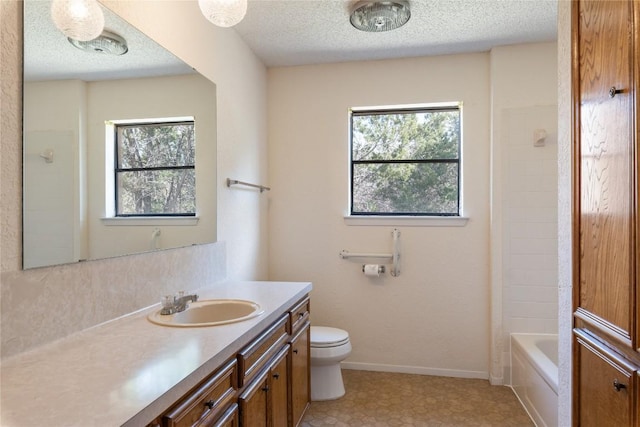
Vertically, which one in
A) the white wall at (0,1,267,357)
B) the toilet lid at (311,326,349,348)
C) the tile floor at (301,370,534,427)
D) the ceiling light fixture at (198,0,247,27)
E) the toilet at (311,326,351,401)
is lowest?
the tile floor at (301,370,534,427)

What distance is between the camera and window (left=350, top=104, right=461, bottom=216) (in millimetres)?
3107

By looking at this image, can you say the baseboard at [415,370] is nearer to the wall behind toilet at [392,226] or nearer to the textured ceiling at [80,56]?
the wall behind toilet at [392,226]

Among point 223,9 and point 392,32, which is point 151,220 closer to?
point 223,9

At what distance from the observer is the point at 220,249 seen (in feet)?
7.73

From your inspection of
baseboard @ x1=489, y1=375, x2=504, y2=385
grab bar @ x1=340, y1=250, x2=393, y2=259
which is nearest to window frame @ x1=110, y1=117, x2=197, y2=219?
grab bar @ x1=340, y1=250, x2=393, y2=259

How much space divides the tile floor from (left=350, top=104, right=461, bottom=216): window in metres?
1.34

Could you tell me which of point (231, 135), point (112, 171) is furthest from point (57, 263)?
point (231, 135)

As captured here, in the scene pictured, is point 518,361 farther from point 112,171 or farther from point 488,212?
point 112,171

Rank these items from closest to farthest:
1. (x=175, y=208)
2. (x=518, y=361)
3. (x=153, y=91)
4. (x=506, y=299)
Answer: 1. (x=153, y=91)
2. (x=175, y=208)
3. (x=518, y=361)
4. (x=506, y=299)

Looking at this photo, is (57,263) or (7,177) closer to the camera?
(7,177)

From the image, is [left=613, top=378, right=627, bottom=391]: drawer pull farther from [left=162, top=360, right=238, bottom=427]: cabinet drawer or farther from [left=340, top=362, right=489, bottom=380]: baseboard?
[left=340, top=362, right=489, bottom=380]: baseboard

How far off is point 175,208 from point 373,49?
78.9 inches

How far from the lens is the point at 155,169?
1792mm

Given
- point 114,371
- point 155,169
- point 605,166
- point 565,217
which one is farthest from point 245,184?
point 605,166
